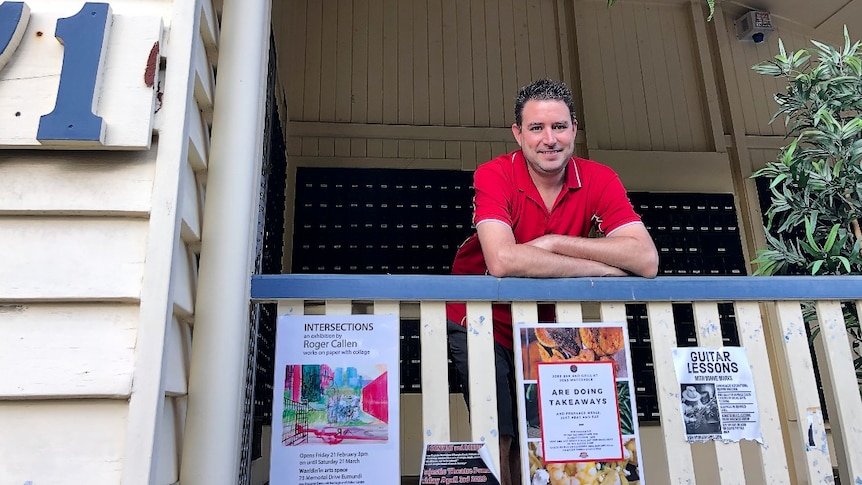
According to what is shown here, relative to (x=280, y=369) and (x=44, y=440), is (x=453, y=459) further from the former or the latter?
(x=44, y=440)

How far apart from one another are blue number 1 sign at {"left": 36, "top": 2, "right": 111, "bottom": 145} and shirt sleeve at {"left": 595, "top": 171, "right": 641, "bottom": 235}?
1237 millimetres

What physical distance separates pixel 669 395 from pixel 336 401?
2.33ft

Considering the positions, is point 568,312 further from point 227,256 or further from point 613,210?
point 227,256

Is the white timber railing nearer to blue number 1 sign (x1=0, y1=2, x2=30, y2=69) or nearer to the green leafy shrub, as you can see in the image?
the green leafy shrub

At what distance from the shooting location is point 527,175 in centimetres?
171

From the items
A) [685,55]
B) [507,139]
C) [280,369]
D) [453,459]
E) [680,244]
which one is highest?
[685,55]

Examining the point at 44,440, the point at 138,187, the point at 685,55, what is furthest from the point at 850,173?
the point at 685,55

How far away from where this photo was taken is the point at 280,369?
4.05 ft

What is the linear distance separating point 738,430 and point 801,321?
0.30m

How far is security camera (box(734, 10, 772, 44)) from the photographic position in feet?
15.1

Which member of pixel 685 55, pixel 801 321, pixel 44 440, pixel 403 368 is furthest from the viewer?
pixel 685 55

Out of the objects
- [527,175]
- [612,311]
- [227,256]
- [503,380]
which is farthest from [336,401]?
[527,175]

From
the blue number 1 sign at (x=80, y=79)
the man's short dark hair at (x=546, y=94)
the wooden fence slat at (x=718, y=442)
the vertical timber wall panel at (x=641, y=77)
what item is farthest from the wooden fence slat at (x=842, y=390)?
the vertical timber wall panel at (x=641, y=77)

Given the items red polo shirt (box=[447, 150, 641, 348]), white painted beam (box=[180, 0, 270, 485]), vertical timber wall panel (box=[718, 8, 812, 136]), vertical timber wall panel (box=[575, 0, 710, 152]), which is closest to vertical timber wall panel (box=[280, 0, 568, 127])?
vertical timber wall panel (box=[575, 0, 710, 152])
